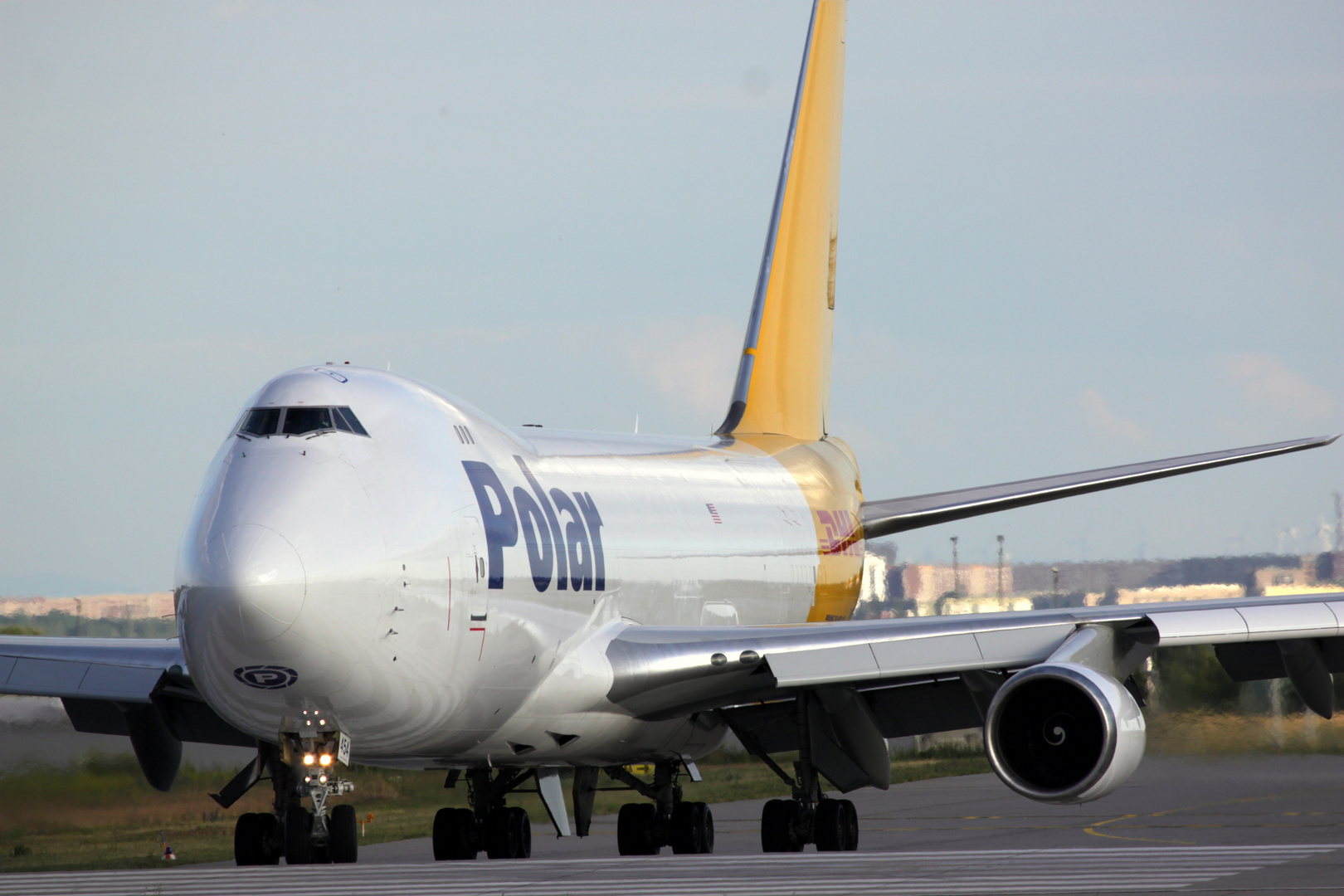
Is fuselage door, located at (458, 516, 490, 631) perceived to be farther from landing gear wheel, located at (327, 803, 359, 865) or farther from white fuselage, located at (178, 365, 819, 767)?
landing gear wheel, located at (327, 803, 359, 865)

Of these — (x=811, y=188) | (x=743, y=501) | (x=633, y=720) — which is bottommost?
(x=633, y=720)

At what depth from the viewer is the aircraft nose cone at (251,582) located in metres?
11.5

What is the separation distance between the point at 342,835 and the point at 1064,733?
5.64 m

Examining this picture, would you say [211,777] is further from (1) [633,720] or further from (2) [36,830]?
(1) [633,720]

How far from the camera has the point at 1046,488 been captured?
67.1 ft

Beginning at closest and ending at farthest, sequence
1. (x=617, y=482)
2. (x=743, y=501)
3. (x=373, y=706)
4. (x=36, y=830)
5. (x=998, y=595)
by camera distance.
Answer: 1. (x=373, y=706)
2. (x=617, y=482)
3. (x=743, y=501)
4. (x=36, y=830)
5. (x=998, y=595)

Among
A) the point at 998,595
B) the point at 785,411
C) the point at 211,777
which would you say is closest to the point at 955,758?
the point at 998,595

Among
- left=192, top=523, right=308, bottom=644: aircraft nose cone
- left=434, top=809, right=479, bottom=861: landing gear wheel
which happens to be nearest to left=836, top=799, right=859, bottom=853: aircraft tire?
left=434, top=809, right=479, bottom=861: landing gear wheel

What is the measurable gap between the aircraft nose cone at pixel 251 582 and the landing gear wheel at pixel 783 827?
23.4ft

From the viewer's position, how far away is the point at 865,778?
17.7m

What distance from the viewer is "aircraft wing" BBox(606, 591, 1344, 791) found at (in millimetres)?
14242

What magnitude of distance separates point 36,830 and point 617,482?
34.7ft

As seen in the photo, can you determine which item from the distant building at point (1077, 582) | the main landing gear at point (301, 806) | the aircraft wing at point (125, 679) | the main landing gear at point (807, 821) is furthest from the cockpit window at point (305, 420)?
the distant building at point (1077, 582)

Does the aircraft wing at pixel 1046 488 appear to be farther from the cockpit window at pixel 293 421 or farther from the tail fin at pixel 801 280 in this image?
the cockpit window at pixel 293 421
